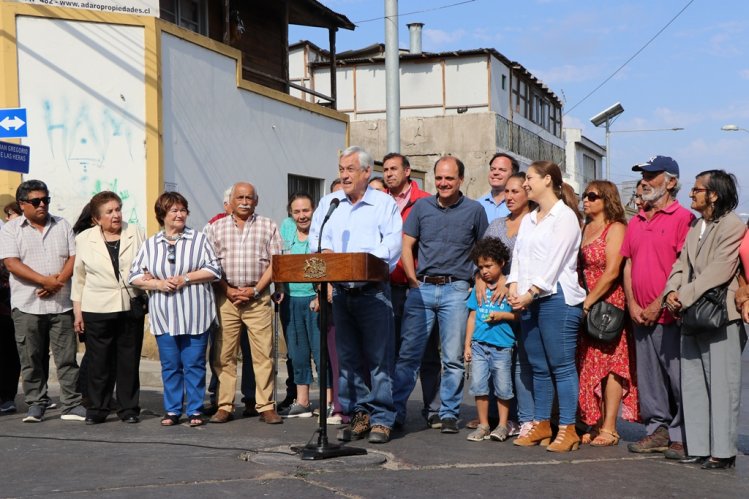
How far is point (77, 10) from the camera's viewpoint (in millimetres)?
13828

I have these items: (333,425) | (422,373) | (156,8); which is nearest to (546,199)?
(422,373)

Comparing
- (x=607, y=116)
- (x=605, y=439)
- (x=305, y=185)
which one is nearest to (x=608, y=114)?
(x=607, y=116)

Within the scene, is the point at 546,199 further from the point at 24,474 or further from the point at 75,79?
the point at 75,79

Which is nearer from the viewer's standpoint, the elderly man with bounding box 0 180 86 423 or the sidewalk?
the sidewalk

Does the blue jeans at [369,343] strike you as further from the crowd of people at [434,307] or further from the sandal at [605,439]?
the sandal at [605,439]

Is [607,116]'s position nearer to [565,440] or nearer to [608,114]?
[608,114]

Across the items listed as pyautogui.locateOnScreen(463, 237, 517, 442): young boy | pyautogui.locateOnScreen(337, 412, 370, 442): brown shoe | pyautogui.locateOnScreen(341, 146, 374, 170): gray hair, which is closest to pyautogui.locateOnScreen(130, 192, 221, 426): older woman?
pyautogui.locateOnScreen(337, 412, 370, 442): brown shoe

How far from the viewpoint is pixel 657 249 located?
7.15 metres

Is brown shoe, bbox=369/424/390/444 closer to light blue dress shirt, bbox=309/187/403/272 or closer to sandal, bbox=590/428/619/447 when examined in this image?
light blue dress shirt, bbox=309/187/403/272

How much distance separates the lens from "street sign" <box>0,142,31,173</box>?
10492 mm

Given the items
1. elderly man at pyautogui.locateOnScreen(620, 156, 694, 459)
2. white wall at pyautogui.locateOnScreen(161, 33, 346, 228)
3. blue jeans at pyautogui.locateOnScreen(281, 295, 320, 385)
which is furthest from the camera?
white wall at pyautogui.locateOnScreen(161, 33, 346, 228)

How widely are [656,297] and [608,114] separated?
136ft

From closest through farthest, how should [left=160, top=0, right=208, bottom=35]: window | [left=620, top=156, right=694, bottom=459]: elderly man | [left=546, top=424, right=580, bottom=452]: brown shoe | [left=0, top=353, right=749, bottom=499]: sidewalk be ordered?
1. [left=0, top=353, right=749, bottom=499]: sidewalk
2. [left=620, top=156, right=694, bottom=459]: elderly man
3. [left=546, top=424, right=580, bottom=452]: brown shoe
4. [left=160, top=0, right=208, bottom=35]: window

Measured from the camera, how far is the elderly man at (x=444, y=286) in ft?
26.2
